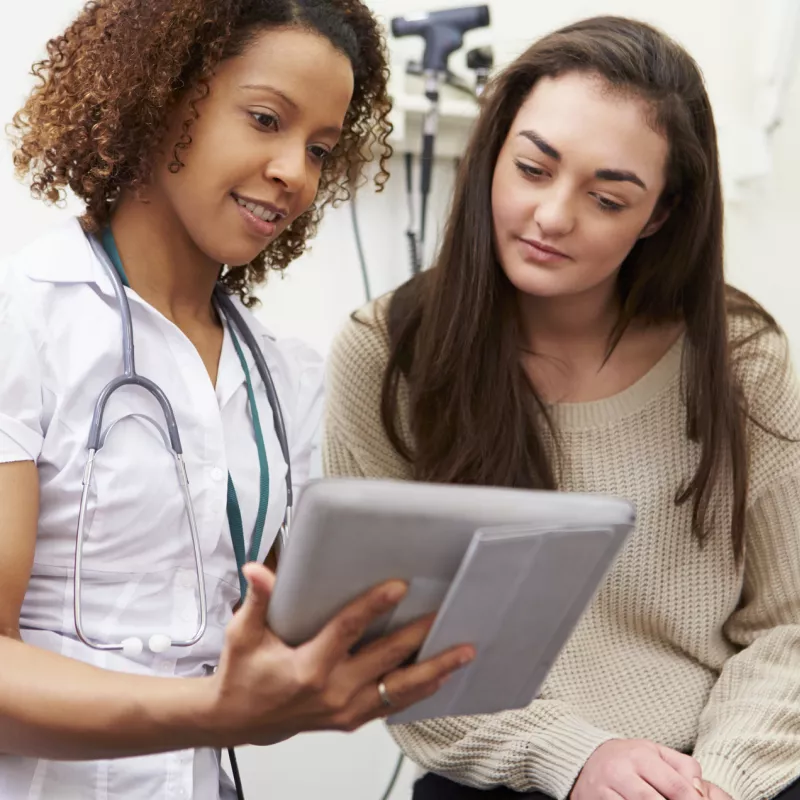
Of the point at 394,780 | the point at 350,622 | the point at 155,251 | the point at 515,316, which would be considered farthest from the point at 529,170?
the point at 394,780

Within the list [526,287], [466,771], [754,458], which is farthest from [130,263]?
[754,458]

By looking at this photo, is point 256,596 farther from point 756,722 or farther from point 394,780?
point 394,780

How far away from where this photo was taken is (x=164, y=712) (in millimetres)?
713

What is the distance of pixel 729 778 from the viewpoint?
43.9 inches

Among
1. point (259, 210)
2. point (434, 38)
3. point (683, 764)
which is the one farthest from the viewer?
point (434, 38)

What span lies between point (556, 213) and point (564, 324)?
0.73ft

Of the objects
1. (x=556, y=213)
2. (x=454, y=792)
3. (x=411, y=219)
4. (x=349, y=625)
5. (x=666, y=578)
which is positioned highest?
(x=556, y=213)

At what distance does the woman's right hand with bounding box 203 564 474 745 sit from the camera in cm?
67

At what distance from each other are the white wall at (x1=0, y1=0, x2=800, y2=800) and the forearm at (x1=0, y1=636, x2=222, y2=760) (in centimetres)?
88

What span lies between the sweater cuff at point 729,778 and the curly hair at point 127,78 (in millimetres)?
812

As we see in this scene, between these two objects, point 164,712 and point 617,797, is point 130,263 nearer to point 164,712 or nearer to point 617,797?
point 164,712

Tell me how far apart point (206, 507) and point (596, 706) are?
55cm

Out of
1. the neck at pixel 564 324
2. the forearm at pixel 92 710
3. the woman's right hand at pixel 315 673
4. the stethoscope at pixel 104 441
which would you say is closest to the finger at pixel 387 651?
the woman's right hand at pixel 315 673

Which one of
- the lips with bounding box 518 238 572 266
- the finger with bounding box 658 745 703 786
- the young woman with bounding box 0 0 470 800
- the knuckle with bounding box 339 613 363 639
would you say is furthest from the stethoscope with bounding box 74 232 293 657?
the finger with bounding box 658 745 703 786
